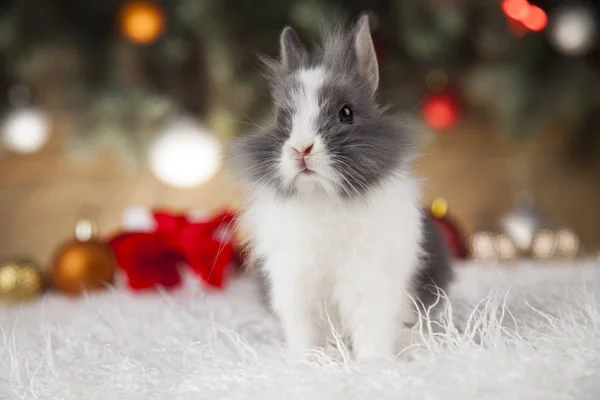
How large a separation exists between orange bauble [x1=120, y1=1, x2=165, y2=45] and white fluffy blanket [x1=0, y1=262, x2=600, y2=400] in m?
0.92

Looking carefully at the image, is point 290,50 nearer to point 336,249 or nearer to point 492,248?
point 336,249

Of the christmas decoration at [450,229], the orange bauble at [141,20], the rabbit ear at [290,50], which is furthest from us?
the orange bauble at [141,20]

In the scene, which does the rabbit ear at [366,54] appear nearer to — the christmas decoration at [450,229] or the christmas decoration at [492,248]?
the christmas decoration at [450,229]

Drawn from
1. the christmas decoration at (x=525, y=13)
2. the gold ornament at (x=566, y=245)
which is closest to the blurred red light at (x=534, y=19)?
the christmas decoration at (x=525, y=13)

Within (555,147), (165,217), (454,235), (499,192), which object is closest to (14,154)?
(165,217)

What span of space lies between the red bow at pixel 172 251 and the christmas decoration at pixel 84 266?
0.03 metres

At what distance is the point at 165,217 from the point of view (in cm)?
159

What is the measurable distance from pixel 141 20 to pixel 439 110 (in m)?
0.93

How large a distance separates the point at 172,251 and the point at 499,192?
1360mm

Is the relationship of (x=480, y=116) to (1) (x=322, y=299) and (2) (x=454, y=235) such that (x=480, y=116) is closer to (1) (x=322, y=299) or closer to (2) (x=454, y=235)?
(2) (x=454, y=235)

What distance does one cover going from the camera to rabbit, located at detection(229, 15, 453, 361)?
82 centimetres

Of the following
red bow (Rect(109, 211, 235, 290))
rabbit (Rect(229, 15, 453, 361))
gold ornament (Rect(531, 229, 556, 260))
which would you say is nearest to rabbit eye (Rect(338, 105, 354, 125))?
rabbit (Rect(229, 15, 453, 361))

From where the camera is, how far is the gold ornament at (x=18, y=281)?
1617 millimetres

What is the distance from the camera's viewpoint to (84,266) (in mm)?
1579
